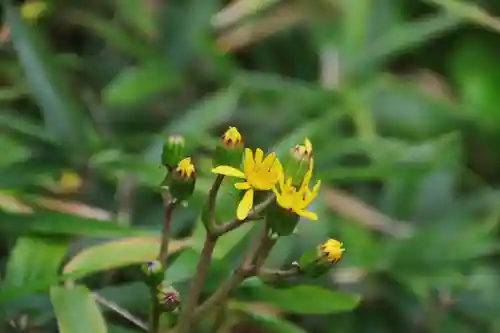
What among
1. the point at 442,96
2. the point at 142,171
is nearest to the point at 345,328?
the point at 142,171

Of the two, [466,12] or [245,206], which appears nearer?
[245,206]

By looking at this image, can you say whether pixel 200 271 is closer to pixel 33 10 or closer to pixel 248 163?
pixel 248 163

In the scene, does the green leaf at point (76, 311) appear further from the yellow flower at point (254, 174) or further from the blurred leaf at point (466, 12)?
the blurred leaf at point (466, 12)

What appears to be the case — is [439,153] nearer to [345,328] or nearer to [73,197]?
[345,328]

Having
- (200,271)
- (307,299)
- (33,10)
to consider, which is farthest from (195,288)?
(33,10)

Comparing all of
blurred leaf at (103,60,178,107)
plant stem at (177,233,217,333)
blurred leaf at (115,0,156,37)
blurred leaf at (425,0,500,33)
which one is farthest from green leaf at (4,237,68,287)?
blurred leaf at (425,0,500,33)

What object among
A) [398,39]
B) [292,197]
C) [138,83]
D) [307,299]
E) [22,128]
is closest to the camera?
[292,197]
